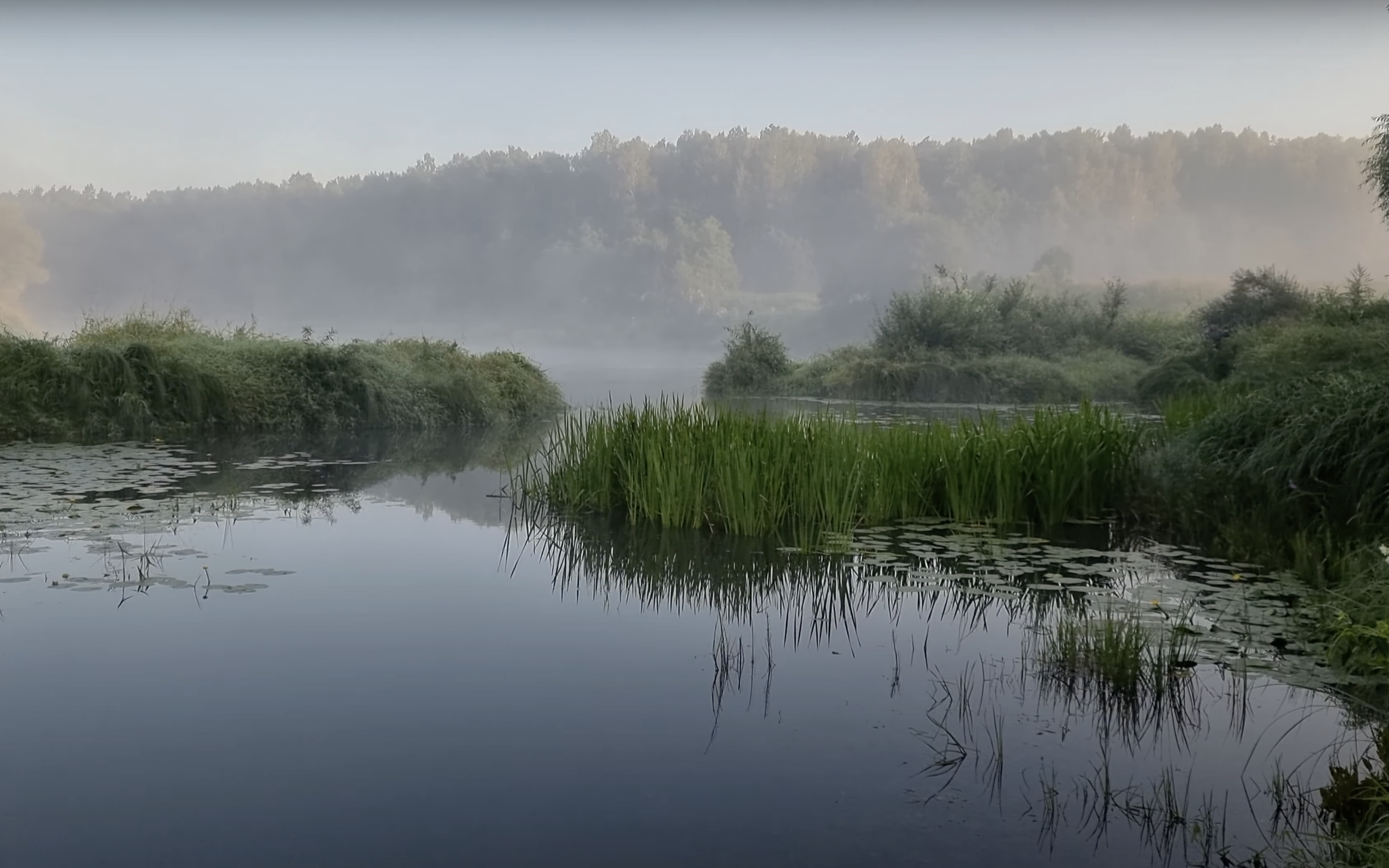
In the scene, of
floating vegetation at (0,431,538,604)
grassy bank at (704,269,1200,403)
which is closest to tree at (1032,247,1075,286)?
grassy bank at (704,269,1200,403)

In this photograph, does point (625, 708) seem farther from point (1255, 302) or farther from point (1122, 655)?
point (1255, 302)

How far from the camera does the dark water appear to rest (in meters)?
2.33

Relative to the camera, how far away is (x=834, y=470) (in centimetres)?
598

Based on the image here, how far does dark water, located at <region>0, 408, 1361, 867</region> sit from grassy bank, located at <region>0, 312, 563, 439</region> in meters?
5.56

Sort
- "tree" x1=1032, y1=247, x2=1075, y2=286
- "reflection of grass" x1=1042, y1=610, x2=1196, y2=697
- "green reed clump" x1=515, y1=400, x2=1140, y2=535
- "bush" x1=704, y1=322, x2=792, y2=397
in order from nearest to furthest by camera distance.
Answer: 1. "reflection of grass" x1=1042, y1=610, x2=1196, y2=697
2. "green reed clump" x1=515, y1=400, x2=1140, y2=535
3. "bush" x1=704, y1=322, x2=792, y2=397
4. "tree" x1=1032, y1=247, x2=1075, y2=286

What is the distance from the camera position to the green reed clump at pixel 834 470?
607 centimetres

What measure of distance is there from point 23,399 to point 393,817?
995cm

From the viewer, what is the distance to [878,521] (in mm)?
6152

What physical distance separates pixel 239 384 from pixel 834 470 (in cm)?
866

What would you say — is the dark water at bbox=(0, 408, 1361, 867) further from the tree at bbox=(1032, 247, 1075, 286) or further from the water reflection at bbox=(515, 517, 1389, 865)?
the tree at bbox=(1032, 247, 1075, 286)

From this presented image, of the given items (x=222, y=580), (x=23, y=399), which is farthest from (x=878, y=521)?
(x=23, y=399)

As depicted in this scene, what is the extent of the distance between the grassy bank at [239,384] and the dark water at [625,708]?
5.56 m

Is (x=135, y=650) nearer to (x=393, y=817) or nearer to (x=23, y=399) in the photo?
(x=393, y=817)

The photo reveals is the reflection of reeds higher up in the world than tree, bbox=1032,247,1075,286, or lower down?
lower down
